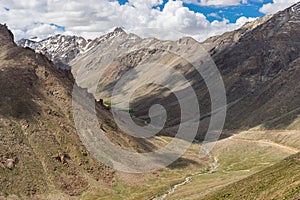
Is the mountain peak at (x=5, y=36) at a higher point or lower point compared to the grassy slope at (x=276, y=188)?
higher

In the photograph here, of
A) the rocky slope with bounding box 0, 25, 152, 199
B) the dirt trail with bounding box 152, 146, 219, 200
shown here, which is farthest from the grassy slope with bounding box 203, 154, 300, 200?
the rocky slope with bounding box 0, 25, 152, 199

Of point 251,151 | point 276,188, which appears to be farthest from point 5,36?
point 276,188

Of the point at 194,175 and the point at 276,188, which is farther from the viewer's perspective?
the point at 194,175

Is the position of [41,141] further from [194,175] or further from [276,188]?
[276,188]

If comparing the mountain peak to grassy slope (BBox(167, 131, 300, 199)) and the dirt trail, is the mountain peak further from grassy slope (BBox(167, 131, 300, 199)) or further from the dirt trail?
grassy slope (BBox(167, 131, 300, 199))

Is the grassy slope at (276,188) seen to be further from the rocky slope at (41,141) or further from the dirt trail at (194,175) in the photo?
the rocky slope at (41,141)

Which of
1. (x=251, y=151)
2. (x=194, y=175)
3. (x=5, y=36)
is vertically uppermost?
(x=5, y=36)

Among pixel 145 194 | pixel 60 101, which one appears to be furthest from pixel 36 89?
pixel 145 194

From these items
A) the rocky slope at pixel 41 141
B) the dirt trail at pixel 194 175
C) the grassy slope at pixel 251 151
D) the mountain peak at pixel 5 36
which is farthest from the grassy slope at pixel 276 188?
the mountain peak at pixel 5 36

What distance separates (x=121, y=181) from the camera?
97188 mm

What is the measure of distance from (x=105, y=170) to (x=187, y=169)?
30016mm

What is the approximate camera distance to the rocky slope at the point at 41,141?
285ft

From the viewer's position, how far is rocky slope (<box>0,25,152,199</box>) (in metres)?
86.8

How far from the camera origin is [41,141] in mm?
98188
